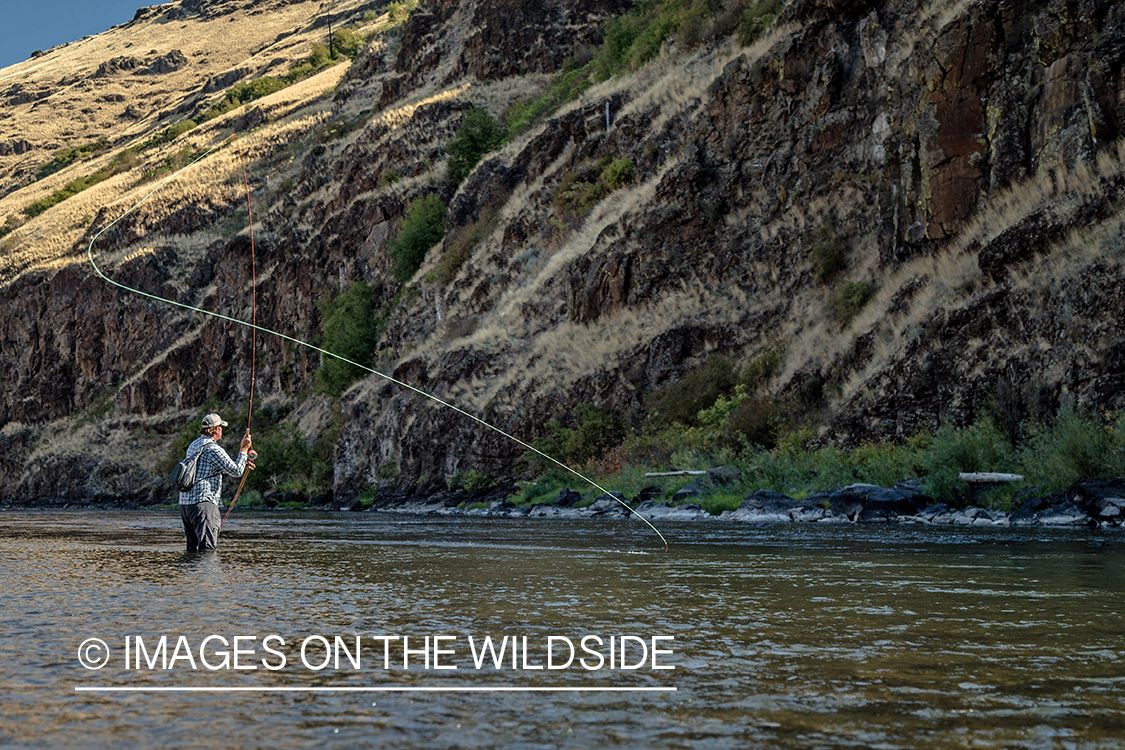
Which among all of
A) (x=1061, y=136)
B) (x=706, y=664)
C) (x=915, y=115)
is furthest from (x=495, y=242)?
(x=706, y=664)

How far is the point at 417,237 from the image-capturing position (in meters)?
47.6

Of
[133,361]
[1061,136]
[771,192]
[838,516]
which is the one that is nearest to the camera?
[838,516]

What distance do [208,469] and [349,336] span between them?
36668 millimetres

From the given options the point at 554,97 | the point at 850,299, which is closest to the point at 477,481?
the point at 850,299

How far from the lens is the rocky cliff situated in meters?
20.3

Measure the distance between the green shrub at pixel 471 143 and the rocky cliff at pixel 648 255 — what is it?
51.4 inches

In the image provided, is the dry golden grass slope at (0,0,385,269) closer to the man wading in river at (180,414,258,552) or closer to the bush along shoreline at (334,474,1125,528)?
the bush along shoreline at (334,474,1125,528)

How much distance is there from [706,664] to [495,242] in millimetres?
37774

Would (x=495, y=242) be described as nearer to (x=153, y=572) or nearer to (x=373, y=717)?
(x=153, y=572)

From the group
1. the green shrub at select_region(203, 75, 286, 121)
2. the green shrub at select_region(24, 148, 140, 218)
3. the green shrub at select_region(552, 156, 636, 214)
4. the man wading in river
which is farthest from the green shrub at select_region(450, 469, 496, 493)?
the green shrub at select_region(203, 75, 286, 121)

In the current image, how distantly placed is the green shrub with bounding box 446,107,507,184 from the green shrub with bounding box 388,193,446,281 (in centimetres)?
282

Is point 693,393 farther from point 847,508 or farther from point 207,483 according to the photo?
point 207,483

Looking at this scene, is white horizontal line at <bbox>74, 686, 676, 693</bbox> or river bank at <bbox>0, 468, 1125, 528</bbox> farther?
river bank at <bbox>0, 468, 1125, 528</bbox>

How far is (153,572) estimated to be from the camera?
28.0 ft
